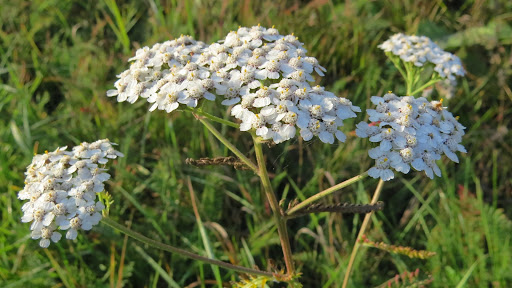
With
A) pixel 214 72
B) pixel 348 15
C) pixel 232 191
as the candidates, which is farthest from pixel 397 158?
pixel 348 15

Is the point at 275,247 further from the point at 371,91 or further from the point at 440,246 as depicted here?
the point at 371,91

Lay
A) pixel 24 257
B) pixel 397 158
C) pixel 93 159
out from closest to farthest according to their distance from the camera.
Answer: pixel 397 158 → pixel 93 159 → pixel 24 257

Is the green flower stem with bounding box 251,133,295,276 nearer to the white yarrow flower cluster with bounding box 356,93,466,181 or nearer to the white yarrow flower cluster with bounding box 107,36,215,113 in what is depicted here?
the white yarrow flower cluster with bounding box 107,36,215,113

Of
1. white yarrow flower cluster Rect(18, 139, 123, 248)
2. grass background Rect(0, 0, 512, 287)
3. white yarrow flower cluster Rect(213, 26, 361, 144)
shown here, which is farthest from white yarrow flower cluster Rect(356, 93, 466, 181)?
white yarrow flower cluster Rect(18, 139, 123, 248)

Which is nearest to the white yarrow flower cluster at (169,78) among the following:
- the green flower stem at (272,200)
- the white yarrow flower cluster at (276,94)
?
the white yarrow flower cluster at (276,94)

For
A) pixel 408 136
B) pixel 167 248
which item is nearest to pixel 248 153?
pixel 167 248

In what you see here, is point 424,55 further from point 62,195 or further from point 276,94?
point 62,195
